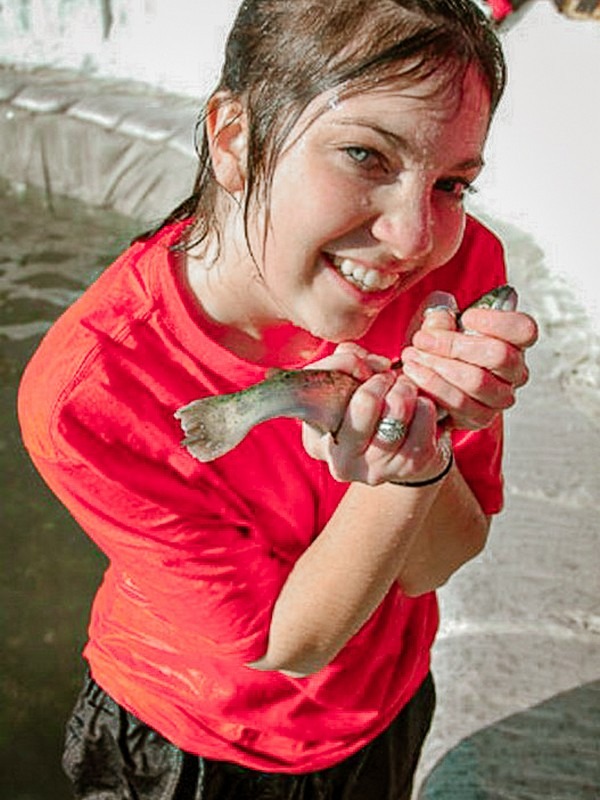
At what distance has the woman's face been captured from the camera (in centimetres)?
133

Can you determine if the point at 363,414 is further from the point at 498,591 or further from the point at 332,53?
the point at 498,591

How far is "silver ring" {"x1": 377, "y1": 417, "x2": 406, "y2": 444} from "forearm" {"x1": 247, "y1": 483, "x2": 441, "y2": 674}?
19 cm

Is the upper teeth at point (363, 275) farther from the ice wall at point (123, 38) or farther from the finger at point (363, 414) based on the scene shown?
the ice wall at point (123, 38)

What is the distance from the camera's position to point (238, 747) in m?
1.80

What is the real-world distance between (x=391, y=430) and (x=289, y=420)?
0.33 meters

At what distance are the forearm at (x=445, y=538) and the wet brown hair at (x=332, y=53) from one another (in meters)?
0.57

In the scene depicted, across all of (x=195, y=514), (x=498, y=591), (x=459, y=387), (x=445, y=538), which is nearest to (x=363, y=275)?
(x=459, y=387)

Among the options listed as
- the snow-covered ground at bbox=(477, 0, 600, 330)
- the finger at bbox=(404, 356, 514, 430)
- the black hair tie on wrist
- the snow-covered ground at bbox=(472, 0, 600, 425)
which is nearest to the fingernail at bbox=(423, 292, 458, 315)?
the finger at bbox=(404, 356, 514, 430)

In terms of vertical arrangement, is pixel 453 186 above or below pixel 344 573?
above

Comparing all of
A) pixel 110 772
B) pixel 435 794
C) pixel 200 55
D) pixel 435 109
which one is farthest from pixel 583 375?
pixel 200 55

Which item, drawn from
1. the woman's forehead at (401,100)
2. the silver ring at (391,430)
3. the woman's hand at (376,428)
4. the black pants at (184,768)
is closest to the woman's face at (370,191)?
the woman's forehead at (401,100)

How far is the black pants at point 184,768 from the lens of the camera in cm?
188

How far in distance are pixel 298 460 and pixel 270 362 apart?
0.16 metres

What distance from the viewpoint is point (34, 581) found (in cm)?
389
